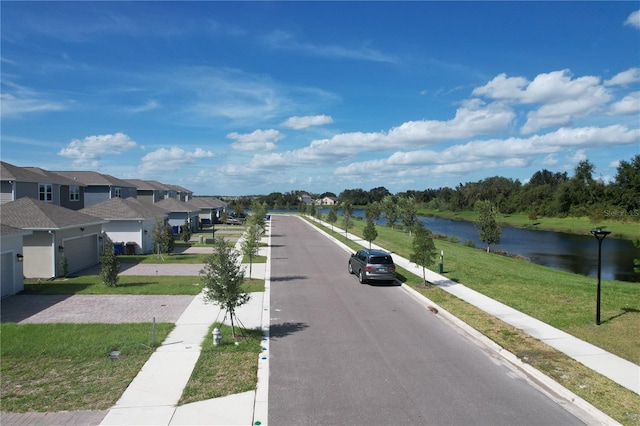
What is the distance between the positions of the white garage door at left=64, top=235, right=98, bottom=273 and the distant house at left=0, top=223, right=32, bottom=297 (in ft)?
13.9

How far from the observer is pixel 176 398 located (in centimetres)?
841

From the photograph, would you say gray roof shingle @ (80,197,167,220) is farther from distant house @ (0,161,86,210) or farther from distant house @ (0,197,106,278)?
distant house @ (0,197,106,278)

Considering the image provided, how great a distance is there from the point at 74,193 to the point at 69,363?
3172 centimetres

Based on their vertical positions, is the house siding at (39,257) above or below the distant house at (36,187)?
below

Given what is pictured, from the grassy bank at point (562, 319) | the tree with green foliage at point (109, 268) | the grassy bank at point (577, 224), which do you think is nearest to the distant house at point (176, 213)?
the tree with green foliage at point (109, 268)

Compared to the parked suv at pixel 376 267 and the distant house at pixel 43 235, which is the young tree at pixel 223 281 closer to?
the parked suv at pixel 376 267

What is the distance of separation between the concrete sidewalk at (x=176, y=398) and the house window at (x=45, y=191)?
1015 inches

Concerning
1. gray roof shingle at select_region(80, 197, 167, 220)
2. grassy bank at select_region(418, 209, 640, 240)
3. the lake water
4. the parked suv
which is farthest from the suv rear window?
grassy bank at select_region(418, 209, 640, 240)

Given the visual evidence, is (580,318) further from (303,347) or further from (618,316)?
(303,347)

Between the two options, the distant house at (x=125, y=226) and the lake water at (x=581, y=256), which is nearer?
the distant house at (x=125, y=226)

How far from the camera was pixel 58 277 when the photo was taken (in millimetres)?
21422

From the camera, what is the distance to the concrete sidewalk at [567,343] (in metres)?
9.59

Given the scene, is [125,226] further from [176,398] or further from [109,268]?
[176,398]

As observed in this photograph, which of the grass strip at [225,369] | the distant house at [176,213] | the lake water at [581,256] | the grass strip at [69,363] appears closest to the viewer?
the grass strip at [69,363]
